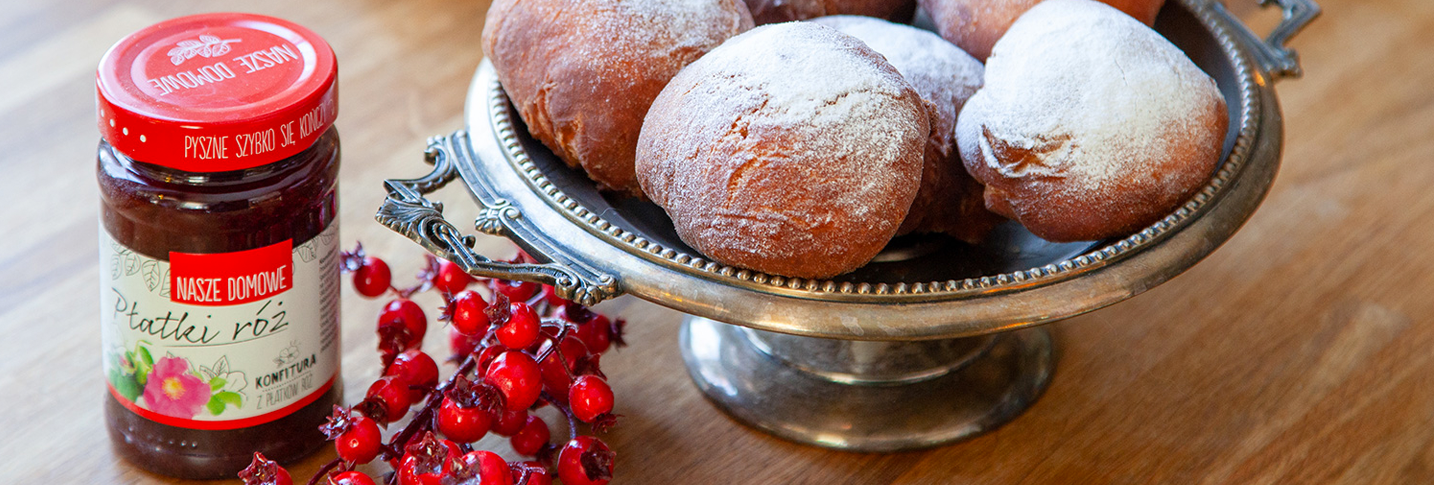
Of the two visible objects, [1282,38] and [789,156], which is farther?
[1282,38]

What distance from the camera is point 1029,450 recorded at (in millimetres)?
662

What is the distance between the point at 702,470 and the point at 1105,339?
280 millimetres

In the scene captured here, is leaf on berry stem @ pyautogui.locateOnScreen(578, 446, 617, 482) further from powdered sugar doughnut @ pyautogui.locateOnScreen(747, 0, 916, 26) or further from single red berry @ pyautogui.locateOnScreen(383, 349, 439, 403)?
powdered sugar doughnut @ pyautogui.locateOnScreen(747, 0, 916, 26)

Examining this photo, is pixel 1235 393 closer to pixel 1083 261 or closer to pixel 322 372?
pixel 1083 261

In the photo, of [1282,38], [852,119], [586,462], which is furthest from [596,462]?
[1282,38]

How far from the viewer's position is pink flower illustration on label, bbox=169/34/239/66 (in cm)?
53

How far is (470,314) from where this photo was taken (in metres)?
0.59

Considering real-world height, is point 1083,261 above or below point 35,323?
above

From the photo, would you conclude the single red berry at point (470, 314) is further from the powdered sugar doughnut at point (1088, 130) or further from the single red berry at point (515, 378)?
the powdered sugar doughnut at point (1088, 130)

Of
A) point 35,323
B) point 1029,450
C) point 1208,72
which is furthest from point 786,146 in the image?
point 35,323

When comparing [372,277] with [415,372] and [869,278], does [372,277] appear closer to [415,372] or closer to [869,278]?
[415,372]

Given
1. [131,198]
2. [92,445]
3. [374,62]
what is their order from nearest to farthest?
[131,198] → [92,445] → [374,62]

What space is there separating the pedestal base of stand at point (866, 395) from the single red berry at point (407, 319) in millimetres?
161

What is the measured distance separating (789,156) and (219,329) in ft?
0.89
